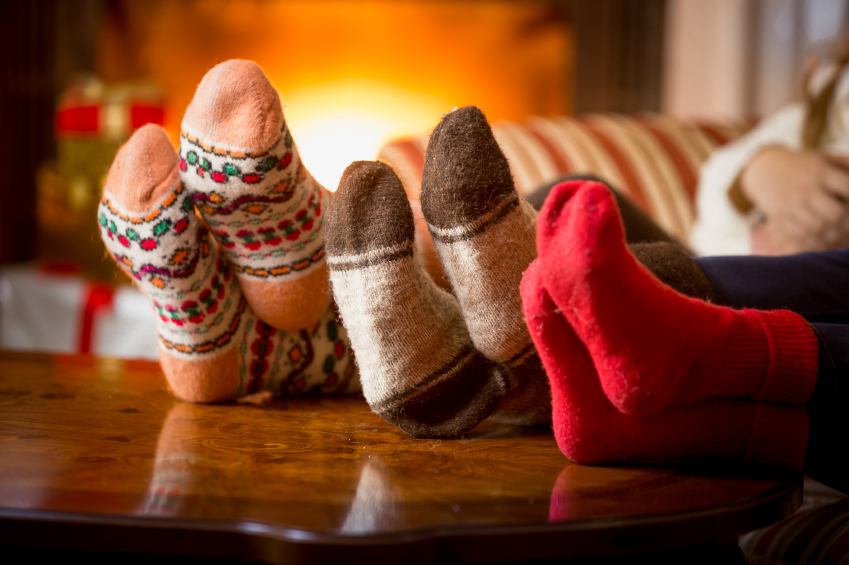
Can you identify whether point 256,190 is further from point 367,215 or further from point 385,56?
point 385,56

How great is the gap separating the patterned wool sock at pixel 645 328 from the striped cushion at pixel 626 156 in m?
0.90

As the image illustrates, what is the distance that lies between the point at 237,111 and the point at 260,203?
0.24 ft

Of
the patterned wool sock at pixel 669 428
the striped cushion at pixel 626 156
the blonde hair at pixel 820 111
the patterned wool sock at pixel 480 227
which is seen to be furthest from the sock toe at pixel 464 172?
the blonde hair at pixel 820 111

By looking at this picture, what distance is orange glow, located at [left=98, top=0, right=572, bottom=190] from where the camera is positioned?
227 cm

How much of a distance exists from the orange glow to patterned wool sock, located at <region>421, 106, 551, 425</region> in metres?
1.85

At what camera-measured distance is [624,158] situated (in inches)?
55.4

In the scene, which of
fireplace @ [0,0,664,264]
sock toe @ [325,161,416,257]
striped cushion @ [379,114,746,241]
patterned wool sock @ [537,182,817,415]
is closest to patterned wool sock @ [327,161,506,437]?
sock toe @ [325,161,416,257]

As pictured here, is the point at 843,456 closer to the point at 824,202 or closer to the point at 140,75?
the point at 824,202

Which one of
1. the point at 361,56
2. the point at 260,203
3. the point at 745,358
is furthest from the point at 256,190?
the point at 361,56

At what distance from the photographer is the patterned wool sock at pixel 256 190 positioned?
19.7 inches

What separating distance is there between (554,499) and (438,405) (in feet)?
0.47

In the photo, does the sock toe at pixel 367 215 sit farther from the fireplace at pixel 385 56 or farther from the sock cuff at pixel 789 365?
the fireplace at pixel 385 56

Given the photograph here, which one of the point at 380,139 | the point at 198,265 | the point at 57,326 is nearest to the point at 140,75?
the point at 380,139

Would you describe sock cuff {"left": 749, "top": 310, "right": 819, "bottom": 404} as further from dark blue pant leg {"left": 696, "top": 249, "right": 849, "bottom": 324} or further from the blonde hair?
the blonde hair
